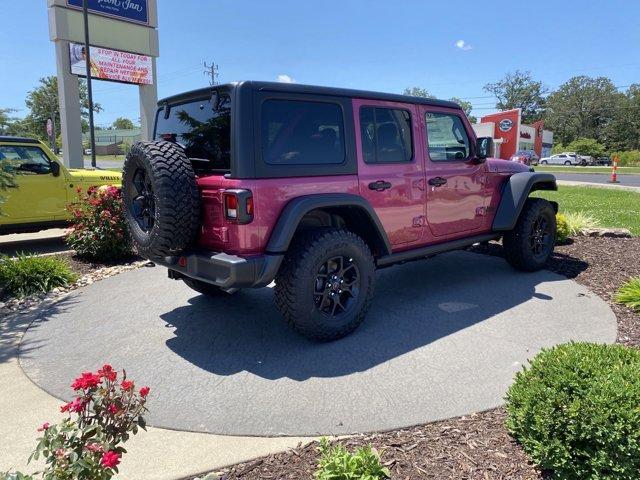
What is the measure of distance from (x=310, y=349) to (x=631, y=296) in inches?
130

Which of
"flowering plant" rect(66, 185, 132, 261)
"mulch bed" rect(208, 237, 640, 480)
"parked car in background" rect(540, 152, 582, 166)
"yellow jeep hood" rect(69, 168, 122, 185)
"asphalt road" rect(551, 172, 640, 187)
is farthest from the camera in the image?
"parked car in background" rect(540, 152, 582, 166)

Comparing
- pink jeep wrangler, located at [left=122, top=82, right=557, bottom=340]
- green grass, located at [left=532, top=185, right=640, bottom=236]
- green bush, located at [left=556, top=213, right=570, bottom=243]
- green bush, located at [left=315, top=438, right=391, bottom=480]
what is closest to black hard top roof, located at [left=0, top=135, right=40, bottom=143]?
pink jeep wrangler, located at [left=122, top=82, right=557, bottom=340]

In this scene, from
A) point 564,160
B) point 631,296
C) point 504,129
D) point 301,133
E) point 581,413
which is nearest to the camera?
point 581,413

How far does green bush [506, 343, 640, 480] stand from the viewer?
199 centimetres

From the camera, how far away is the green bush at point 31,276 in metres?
5.39

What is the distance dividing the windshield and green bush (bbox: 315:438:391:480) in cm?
217

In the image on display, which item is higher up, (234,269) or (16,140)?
(16,140)

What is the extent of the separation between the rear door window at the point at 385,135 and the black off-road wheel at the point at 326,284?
857 millimetres

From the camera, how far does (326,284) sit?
383cm

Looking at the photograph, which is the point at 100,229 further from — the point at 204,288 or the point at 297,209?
the point at 297,209

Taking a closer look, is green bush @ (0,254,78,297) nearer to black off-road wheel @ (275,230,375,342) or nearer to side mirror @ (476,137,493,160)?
black off-road wheel @ (275,230,375,342)

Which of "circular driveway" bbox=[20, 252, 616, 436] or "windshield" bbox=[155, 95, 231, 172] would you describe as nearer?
"circular driveway" bbox=[20, 252, 616, 436]

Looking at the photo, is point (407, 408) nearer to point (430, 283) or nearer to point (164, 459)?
point (164, 459)

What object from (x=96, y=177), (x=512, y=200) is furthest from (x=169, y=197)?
(x=96, y=177)
